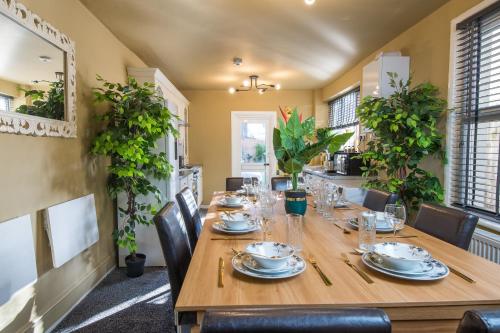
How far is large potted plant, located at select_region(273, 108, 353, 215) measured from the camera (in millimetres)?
1898

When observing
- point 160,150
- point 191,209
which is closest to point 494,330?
point 191,209

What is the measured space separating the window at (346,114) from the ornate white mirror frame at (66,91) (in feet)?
11.8

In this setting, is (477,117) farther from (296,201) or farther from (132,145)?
(132,145)

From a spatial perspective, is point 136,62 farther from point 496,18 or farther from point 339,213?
point 496,18

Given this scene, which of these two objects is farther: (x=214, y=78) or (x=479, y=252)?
(x=214, y=78)

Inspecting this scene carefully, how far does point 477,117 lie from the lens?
7.89ft

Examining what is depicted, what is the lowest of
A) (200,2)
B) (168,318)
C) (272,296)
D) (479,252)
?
(168,318)

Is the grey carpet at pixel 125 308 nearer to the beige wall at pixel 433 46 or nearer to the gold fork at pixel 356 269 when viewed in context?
the gold fork at pixel 356 269

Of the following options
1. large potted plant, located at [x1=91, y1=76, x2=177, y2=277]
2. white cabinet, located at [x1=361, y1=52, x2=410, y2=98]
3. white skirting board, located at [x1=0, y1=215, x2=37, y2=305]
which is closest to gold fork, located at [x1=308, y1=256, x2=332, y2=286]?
white skirting board, located at [x1=0, y1=215, x2=37, y2=305]

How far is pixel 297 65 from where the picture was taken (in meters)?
4.45

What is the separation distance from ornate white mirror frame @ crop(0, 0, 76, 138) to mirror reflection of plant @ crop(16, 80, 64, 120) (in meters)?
0.04

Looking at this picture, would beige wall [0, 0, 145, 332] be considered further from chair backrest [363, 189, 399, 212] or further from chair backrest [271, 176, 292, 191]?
chair backrest [363, 189, 399, 212]

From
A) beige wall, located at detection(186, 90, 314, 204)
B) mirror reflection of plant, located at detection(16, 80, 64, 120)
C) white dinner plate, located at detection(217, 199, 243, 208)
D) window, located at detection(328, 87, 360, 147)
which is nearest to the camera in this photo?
mirror reflection of plant, located at detection(16, 80, 64, 120)

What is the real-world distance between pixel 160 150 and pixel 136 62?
149cm
